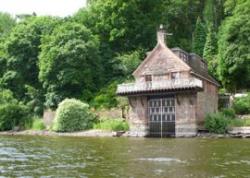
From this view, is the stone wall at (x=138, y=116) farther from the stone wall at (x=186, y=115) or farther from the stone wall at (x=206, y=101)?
the stone wall at (x=206, y=101)

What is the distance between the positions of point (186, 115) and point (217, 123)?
316cm

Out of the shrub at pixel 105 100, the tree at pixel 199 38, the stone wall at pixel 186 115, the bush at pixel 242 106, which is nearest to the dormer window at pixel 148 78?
the stone wall at pixel 186 115

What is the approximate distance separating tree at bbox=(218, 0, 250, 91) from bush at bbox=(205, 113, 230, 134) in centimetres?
1429

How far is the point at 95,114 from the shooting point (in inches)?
2275

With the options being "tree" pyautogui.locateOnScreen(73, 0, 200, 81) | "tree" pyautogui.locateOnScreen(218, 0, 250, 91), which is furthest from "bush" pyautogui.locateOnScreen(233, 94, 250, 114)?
"tree" pyautogui.locateOnScreen(73, 0, 200, 81)

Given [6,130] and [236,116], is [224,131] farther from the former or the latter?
[6,130]

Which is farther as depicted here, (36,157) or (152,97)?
(152,97)

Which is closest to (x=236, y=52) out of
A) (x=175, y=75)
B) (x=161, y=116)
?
(x=175, y=75)

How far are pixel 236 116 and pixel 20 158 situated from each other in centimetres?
3179

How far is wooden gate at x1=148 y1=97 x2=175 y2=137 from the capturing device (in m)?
48.7

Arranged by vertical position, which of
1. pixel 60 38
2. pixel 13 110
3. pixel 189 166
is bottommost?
pixel 189 166

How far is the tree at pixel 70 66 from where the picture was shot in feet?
207

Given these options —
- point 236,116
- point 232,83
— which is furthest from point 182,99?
point 232,83

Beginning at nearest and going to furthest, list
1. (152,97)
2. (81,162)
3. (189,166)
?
(189,166), (81,162), (152,97)
